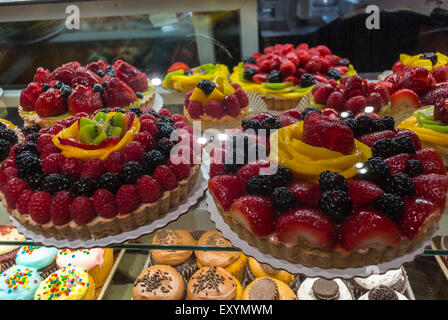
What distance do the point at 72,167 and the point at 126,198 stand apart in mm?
332

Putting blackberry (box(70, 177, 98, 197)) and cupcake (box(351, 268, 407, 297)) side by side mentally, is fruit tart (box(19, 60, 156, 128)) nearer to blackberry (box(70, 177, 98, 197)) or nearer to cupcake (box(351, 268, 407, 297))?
blackberry (box(70, 177, 98, 197))

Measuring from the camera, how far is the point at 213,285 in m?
2.58

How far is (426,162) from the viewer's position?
1.65 m

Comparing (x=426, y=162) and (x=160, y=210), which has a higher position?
(x=426, y=162)

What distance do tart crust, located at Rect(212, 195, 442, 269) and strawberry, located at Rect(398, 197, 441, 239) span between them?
0.02 meters

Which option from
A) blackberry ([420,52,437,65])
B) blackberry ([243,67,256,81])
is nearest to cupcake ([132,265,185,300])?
blackberry ([243,67,256,81])

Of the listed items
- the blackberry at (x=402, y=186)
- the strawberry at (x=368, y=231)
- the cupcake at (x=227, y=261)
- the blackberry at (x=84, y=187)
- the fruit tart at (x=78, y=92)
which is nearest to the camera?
the strawberry at (x=368, y=231)

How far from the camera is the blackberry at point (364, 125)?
1.88m

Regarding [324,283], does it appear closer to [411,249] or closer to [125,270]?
[411,249]

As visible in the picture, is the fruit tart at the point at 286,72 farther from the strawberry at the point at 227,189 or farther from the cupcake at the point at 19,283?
the cupcake at the point at 19,283

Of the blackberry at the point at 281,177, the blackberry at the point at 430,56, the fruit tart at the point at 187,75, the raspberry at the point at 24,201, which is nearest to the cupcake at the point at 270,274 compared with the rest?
the blackberry at the point at 281,177

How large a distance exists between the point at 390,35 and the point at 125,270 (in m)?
2.74

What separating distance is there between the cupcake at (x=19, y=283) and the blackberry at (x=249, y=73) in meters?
2.25
